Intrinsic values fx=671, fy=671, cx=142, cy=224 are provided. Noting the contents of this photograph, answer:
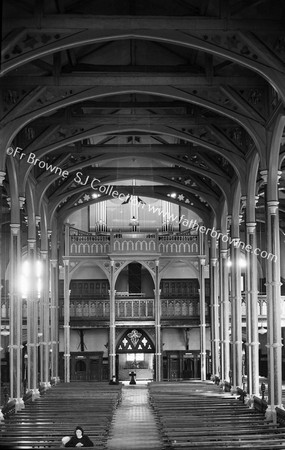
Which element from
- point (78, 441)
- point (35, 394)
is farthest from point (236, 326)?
point (78, 441)

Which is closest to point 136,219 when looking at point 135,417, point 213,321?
point 213,321

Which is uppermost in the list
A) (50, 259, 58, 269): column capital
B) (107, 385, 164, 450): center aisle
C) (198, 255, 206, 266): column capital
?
(198, 255, 206, 266): column capital

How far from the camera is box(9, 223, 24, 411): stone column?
22.3 meters

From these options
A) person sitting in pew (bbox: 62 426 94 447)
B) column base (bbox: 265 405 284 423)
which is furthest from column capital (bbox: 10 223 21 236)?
person sitting in pew (bbox: 62 426 94 447)

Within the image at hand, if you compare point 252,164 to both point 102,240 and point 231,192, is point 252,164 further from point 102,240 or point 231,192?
point 102,240

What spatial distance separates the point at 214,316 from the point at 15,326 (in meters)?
13.8

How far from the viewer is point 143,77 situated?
57.9 ft

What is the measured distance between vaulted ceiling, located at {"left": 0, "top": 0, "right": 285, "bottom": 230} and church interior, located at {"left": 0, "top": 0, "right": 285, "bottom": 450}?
4cm

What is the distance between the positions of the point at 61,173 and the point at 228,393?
441 inches

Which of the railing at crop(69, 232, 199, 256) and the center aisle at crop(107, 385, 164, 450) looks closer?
the center aisle at crop(107, 385, 164, 450)

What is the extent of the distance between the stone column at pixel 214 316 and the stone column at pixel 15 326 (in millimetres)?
12983

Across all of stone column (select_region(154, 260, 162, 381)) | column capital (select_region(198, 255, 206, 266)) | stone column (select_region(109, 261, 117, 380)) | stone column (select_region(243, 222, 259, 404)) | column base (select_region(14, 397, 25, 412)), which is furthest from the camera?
column capital (select_region(198, 255, 206, 266))

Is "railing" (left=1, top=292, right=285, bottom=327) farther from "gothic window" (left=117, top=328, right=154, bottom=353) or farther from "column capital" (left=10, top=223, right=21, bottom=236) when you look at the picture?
"column capital" (left=10, top=223, right=21, bottom=236)

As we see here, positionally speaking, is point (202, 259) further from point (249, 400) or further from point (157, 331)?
point (249, 400)
